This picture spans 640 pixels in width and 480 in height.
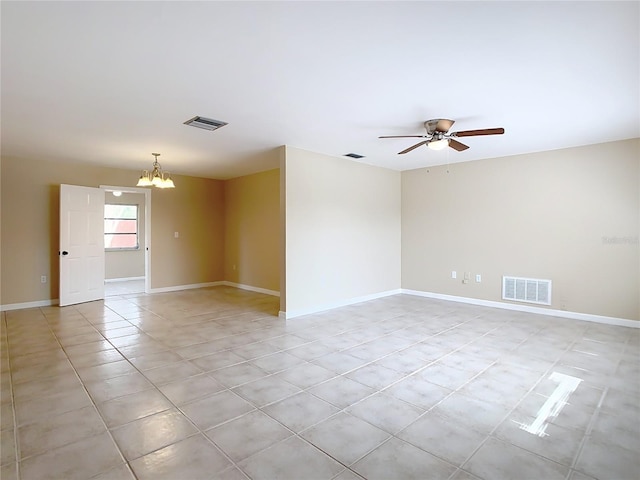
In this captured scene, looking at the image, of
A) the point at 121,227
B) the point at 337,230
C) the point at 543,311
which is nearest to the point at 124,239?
the point at 121,227

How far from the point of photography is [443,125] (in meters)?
3.78

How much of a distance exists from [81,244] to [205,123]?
4.01 m

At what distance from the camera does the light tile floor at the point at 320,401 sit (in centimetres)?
194

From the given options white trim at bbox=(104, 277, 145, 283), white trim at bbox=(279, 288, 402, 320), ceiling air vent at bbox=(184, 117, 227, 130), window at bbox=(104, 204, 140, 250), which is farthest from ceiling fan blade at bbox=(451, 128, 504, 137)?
white trim at bbox=(104, 277, 145, 283)

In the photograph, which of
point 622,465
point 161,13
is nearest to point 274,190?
point 161,13

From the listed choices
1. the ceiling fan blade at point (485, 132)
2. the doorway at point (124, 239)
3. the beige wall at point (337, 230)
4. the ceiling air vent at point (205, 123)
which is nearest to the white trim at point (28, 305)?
the doorway at point (124, 239)

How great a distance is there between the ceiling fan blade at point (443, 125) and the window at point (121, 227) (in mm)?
8374

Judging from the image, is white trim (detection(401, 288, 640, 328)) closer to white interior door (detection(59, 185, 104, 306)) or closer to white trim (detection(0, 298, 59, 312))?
white interior door (detection(59, 185, 104, 306))

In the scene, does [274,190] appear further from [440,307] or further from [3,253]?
[3,253]

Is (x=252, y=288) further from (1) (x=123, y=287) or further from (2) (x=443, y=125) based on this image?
(2) (x=443, y=125)

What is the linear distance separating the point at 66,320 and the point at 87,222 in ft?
6.74

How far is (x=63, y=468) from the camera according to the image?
6.20ft

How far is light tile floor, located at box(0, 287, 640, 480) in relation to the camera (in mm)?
1940

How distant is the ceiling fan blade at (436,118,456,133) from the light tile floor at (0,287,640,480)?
8.03 ft
